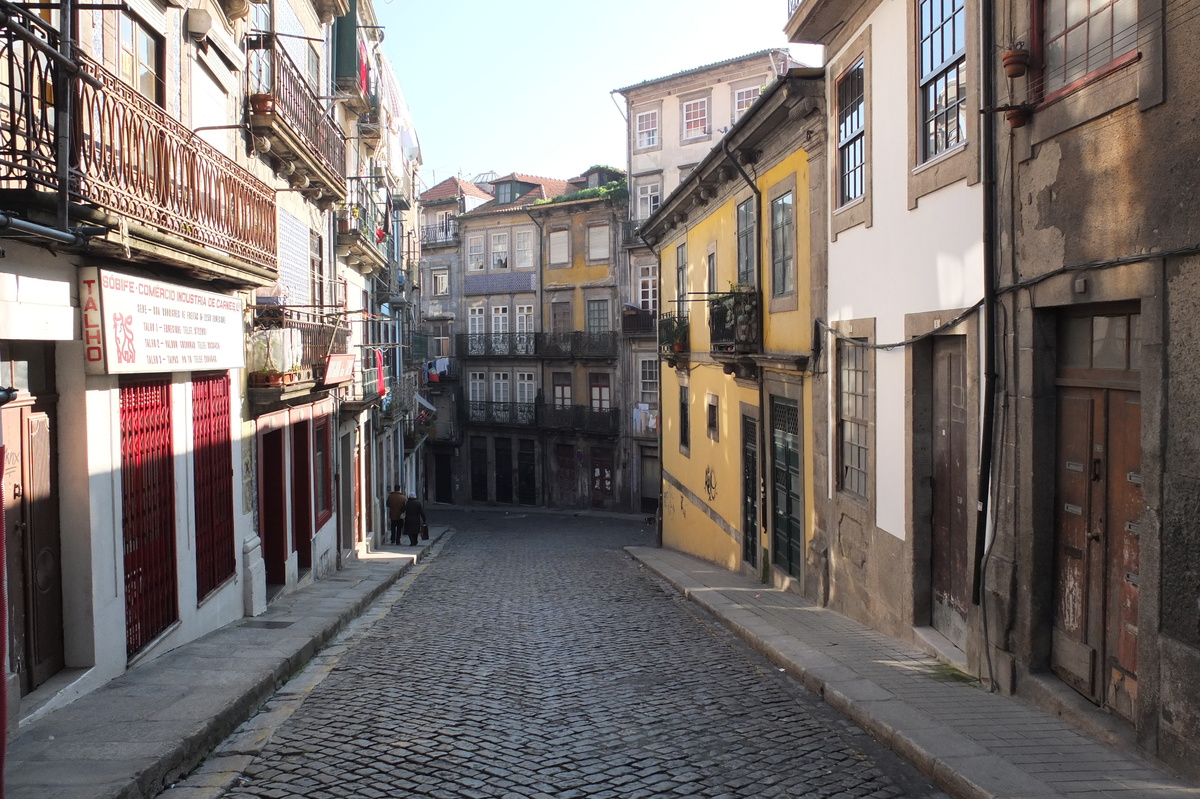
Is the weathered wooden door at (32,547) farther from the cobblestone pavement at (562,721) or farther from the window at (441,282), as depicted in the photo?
the window at (441,282)

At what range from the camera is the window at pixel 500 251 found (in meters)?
40.3

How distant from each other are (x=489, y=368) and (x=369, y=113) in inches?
803

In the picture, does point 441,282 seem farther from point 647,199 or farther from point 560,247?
point 647,199

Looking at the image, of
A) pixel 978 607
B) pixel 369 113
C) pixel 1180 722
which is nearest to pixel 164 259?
pixel 978 607

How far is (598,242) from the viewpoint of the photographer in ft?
122

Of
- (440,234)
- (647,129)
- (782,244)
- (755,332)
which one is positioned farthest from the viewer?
(440,234)

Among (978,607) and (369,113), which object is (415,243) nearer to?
(369,113)

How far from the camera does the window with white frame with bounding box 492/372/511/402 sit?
1565 inches

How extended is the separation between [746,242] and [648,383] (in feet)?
66.6

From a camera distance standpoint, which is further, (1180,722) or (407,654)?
(407,654)

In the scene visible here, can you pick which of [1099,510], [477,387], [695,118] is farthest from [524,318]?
[1099,510]

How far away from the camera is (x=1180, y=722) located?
188 inches

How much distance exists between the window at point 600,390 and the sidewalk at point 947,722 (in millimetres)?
26475

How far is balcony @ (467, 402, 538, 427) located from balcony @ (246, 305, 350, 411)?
2490cm
